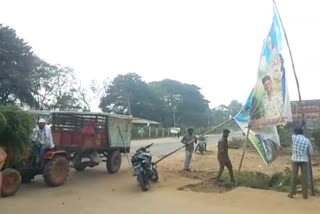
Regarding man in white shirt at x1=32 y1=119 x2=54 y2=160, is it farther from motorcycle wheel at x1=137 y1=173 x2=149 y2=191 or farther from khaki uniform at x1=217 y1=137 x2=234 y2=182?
khaki uniform at x1=217 y1=137 x2=234 y2=182

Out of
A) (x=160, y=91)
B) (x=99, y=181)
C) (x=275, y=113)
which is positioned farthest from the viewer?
(x=160, y=91)

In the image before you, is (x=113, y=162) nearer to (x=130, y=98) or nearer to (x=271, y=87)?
(x=271, y=87)

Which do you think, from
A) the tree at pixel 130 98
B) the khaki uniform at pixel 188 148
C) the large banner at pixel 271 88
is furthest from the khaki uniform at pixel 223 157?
the tree at pixel 130 98

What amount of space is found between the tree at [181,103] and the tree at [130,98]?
16.9 feet

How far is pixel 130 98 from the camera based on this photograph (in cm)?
7562

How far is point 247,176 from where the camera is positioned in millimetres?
13352

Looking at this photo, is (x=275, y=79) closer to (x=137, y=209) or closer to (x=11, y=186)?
(x=137, y=209)

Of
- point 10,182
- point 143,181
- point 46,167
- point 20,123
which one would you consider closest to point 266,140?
point 143,181

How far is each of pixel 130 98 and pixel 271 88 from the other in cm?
6407

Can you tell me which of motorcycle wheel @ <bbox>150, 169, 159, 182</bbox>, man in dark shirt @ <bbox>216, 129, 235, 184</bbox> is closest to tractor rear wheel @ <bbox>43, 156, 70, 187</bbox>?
motorcycle wheel @ <bbox>150, 169, 159, 182</bbox>

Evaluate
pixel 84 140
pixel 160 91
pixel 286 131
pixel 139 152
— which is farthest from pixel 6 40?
pixel 160 91

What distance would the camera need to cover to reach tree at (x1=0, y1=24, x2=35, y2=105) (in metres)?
36.4

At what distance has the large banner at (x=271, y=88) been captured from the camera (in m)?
11.5

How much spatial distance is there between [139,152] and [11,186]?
12.1ft
